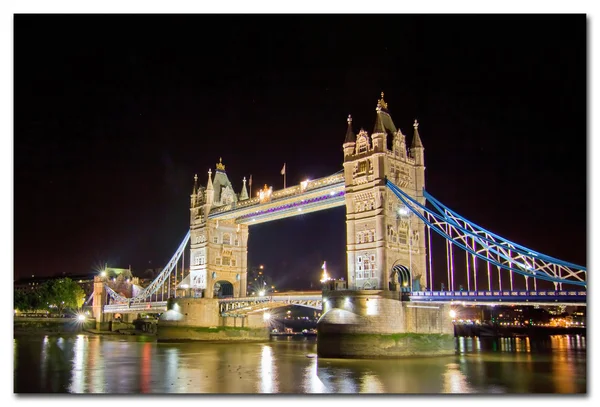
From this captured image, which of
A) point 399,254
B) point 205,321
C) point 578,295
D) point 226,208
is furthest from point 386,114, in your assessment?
point 205,321

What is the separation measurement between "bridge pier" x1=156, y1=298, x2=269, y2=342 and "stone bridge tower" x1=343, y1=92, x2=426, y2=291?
774 inches

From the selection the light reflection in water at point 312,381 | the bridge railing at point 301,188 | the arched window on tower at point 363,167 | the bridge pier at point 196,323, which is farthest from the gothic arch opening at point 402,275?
the bridge pier at point 196,323

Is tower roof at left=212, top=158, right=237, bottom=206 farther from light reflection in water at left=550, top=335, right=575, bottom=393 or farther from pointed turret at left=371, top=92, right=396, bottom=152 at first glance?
light reflection in water at left=550, top=335, right=575, bottom=393

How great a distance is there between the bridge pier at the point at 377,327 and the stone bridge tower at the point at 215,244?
21793 millimetres

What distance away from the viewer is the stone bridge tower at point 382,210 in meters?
35.7

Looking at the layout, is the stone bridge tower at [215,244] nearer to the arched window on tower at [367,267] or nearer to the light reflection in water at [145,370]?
the light reflection in water at [145,370]

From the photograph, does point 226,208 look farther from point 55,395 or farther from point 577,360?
point 55,395

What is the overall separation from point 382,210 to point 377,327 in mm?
6616

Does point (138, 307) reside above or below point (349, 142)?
below

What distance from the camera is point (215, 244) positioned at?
55.4 metres

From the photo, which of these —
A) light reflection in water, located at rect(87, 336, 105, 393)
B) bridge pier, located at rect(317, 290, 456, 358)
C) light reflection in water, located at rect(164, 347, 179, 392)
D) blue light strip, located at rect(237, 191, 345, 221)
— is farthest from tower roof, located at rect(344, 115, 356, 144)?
light reflection in water, located at rect(87, 336, 105, 393)

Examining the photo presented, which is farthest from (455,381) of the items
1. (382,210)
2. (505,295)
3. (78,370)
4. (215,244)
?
(215,244)

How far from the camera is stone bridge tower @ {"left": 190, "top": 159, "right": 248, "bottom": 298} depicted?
55.0m

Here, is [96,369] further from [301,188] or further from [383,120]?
[383,120]
